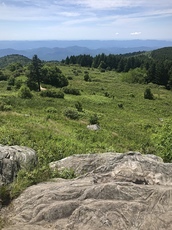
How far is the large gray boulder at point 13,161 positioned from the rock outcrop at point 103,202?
1.80 meters

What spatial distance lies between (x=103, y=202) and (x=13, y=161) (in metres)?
6.04

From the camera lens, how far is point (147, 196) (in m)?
10.4

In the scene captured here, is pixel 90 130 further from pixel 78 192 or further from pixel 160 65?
pixel 160 65

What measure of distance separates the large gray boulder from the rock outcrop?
1805mm

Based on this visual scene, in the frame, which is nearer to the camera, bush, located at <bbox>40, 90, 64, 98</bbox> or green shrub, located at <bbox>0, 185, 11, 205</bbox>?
green shrub, located at <bbox>0, 185, 11, 205</bbox>

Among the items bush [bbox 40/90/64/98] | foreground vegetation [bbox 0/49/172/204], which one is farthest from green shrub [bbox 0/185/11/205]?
bush [bbox 40/90/64/98]

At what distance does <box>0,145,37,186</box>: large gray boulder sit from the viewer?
13.0m

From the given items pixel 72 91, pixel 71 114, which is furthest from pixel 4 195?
pixel 72 91

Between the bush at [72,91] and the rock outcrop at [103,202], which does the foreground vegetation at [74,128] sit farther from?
the rock outcrop at [103,202]

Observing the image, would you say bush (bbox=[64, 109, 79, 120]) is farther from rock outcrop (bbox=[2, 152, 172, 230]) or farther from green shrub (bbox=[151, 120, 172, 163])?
rock outcrop (bbox=[2, 152, 172, 230])

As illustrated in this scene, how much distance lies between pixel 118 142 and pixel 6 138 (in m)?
14.5

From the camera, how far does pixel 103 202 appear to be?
395 inches

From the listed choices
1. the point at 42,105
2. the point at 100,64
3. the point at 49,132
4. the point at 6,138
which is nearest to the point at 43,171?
the point at 6,138

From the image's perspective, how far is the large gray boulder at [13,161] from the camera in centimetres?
1304
